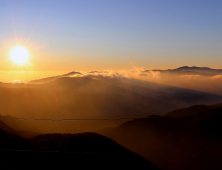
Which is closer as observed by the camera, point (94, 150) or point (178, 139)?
point (94, 150)

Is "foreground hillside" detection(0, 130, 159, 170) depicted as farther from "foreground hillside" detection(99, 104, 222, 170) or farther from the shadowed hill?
"foreground hillside" detection(99, 104, 222, 170)

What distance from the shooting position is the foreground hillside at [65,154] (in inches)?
653

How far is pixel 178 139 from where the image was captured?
44656 mm

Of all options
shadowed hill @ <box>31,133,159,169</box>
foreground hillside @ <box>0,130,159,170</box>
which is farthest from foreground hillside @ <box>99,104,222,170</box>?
foreground hillside @ <box>0,130,159,170</box>

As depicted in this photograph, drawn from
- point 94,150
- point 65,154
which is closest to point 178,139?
point 94,150

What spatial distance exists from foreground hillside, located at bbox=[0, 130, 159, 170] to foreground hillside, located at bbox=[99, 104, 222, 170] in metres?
8.43

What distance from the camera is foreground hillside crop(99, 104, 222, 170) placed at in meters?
32.8

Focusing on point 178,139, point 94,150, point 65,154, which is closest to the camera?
point 65,154

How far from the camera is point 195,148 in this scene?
129 feet

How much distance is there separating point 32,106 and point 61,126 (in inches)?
1950

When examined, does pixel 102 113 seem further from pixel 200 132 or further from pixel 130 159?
pixel 130 159

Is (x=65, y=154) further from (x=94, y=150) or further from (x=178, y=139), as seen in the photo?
(x=178, y=139)

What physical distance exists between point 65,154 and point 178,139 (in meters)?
30.2

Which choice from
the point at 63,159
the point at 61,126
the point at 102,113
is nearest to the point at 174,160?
the point at 63,159
